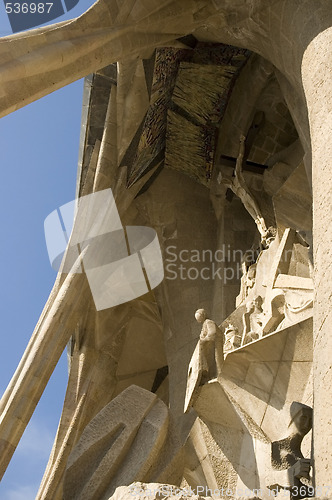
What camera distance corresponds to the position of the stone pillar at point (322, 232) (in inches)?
121

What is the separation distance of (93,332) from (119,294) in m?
0.70

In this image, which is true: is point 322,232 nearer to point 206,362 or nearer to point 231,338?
point 206,362

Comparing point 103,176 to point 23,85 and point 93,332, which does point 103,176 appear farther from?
point 23,85

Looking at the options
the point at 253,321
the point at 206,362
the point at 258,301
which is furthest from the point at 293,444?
the point at 258,301

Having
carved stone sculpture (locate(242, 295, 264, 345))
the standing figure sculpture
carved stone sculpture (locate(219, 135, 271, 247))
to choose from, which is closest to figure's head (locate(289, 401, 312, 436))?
the standing figure sculpture

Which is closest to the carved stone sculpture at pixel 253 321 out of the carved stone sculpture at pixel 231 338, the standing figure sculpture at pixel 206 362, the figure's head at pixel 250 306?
the figure's head at pixel 250 306

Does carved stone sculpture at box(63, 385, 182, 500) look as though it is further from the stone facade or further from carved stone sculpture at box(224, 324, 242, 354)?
carved stone sculpture at box(224, 324, 242, 354)

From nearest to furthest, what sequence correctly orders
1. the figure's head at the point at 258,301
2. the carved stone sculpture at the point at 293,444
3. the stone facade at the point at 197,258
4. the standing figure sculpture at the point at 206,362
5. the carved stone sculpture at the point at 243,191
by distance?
the stone facade at the point at 197,258 → the carved stone sculpture at the point at 293,444 → the standing figure sculpture at the point at 206,362 → the figure's head at the point at 258,301 → the carved stone sculpture at the point at 243,191

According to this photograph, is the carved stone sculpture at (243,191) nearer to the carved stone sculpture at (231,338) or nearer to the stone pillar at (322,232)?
the carved stone sculpture at (231,338)

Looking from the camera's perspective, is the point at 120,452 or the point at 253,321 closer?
the point at 120,452

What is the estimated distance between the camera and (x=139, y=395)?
357 cm

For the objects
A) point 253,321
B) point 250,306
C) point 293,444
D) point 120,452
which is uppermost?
point 250,306

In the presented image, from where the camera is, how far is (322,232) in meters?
3.81

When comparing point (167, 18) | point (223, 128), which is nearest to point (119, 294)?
point (223, 128)
